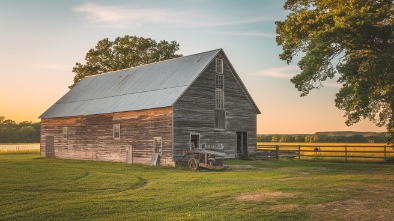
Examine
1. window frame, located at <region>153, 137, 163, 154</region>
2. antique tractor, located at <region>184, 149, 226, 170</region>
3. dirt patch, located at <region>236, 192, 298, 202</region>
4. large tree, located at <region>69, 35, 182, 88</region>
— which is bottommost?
dirt patch, located at <region>236, 192, 298, 202</region>

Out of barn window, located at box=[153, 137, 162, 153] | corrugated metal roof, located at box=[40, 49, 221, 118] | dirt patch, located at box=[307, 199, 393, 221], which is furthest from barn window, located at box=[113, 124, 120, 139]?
dirt patch, located at box=[307, 199, 393, 221]

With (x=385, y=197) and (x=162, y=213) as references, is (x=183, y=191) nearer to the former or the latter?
(x=162, y=213)

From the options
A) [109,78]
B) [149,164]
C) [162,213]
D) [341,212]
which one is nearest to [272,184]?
[341,212]

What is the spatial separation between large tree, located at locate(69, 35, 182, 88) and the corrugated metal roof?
9.69m

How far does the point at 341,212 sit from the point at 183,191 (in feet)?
20.1

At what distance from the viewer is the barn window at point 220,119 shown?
112 ft

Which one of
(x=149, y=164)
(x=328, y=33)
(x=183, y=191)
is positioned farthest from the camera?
(x=149, y=164)

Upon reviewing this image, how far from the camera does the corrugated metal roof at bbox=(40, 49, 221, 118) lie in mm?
33000

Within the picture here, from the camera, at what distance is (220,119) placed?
34594 millimetres

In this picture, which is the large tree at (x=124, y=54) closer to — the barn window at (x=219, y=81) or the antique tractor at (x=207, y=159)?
the barn window at (x=219, y=81)

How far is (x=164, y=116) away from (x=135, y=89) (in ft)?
24.5

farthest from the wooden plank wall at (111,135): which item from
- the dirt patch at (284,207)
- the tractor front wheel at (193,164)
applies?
the dirt patch at (284,207)

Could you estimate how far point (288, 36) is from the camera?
1044 inches

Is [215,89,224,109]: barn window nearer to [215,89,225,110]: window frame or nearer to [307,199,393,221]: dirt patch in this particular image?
[215,89,225,110]: window frame
